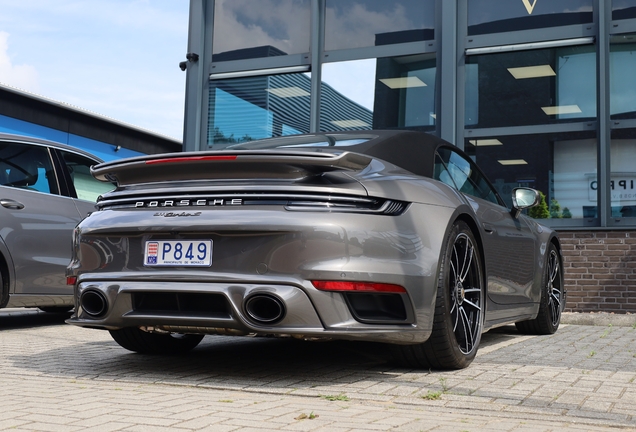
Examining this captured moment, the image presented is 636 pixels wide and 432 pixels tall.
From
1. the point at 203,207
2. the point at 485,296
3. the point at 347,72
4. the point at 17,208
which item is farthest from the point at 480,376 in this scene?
the point at 347,72

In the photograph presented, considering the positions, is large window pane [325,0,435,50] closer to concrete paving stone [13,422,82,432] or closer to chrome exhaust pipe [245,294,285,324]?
chrome exhaust pipe [245,294,285,324]

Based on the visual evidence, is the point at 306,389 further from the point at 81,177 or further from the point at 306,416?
the point at 81,177

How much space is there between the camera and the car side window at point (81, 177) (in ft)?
23.8

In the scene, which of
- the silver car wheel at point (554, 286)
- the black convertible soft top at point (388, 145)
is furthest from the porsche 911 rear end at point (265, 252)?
the silver car wheel at point (554, 286)

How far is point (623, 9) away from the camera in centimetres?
980

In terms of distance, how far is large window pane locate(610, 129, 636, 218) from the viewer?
9.47 metres

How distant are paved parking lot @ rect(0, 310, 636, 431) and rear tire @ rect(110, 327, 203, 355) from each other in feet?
0.26

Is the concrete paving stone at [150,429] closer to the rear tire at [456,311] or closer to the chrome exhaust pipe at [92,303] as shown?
the chrome exhaust pipe at [92,303]

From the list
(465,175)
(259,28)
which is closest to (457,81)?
(259,28)

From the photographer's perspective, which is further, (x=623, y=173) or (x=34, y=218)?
(x=623, y=173)

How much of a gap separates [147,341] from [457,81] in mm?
6896

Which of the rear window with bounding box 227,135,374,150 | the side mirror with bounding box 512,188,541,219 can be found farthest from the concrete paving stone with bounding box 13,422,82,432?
the side mirror with bounding box 512,188,541,219

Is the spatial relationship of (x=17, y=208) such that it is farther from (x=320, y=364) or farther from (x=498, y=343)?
(x=498, y=343)

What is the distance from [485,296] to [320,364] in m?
1.06
